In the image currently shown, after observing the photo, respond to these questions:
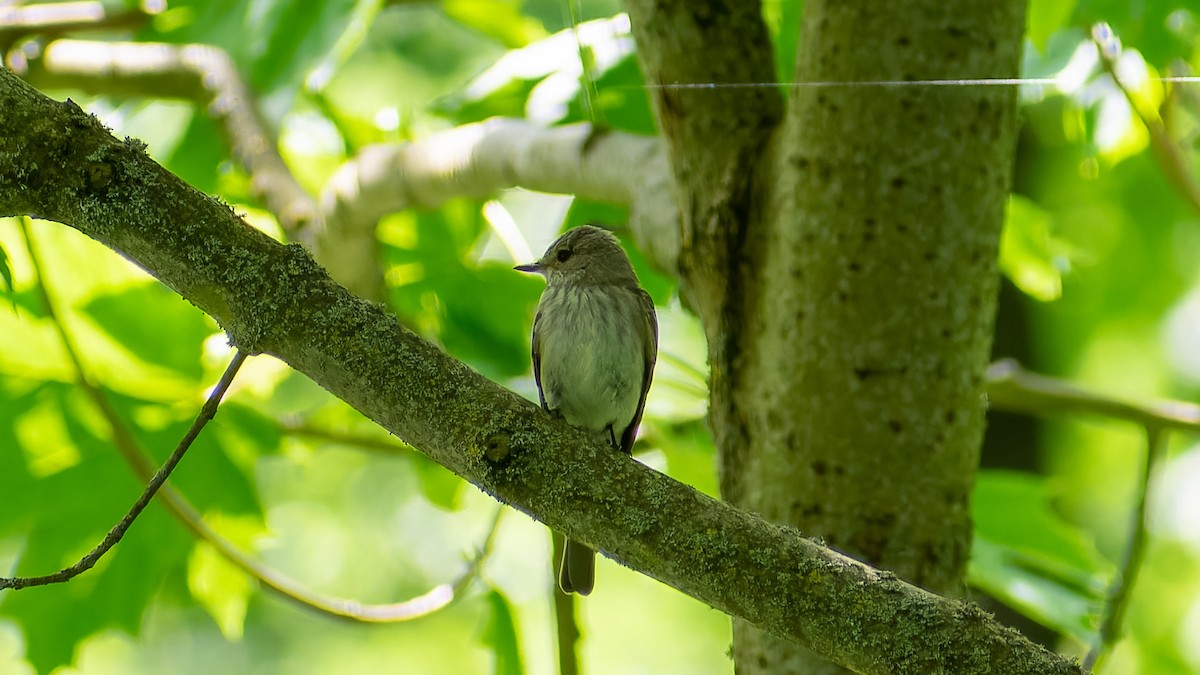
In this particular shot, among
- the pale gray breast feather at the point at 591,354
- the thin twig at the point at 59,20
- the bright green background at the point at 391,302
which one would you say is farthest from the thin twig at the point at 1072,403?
the thin twig at the point at 59,20

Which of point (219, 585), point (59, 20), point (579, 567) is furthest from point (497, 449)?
point (59, 20)

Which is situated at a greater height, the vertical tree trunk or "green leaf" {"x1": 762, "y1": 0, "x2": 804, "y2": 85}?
"green leaf" {"x1": 762, "y1": 0, "x2": 804, "y2": 85}

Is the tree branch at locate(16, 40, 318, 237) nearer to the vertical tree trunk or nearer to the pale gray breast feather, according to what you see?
the pale gray breast feather

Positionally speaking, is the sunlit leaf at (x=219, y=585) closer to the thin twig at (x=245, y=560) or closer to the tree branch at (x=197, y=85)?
the thin twig at (x=245, y=560)

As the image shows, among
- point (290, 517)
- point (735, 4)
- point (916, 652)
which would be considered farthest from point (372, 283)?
point (290, 517)

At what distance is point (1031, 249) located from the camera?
395 cm

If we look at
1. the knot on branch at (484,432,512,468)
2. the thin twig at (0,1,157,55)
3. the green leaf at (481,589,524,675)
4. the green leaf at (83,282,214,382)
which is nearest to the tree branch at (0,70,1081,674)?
the knot on branch at (484,432,512,468)

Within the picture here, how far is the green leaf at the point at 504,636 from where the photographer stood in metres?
3.19

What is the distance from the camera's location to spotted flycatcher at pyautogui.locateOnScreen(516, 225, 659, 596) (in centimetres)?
347

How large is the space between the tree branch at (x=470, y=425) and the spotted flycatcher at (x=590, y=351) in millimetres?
1545

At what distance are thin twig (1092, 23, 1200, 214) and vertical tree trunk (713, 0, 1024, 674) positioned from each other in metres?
0.98

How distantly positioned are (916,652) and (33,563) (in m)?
3.04

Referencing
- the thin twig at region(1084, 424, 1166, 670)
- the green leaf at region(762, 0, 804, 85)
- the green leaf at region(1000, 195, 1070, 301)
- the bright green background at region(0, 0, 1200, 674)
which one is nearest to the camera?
the thin twig at region(1084, 424, 1166, 670)

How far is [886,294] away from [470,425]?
3.80 feet
